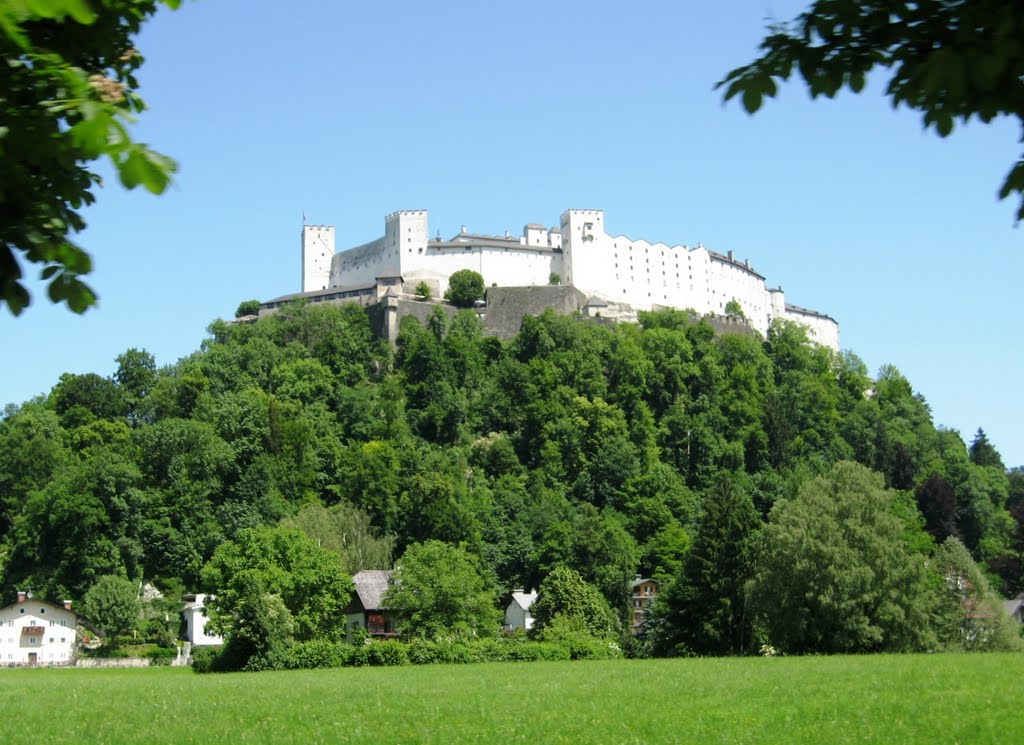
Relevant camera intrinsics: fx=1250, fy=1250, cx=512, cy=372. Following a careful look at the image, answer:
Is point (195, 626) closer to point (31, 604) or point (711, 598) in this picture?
point (31, 604)

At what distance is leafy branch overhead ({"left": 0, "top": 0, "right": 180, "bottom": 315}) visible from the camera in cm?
421

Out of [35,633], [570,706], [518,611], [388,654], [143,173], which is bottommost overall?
[570,706]

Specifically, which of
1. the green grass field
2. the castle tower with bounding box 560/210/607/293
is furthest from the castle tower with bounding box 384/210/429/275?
the green grass field

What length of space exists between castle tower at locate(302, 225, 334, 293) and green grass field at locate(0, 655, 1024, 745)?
313 ft

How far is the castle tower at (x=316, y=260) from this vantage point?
131 m

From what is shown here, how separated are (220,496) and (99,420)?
21.7 metres

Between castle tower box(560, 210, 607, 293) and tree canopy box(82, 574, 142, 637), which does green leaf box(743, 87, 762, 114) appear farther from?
castle tower box(560, 210, 607, 293)

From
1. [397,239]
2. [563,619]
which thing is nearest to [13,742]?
[563,619]

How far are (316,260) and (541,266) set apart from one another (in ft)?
82.3

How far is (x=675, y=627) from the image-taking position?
53312 mm

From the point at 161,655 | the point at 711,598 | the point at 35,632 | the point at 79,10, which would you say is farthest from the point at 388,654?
the point at 79,10

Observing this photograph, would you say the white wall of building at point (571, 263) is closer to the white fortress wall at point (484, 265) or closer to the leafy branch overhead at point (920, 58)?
the white fortress wall at point (484, 265)

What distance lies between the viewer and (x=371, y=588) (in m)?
60.4

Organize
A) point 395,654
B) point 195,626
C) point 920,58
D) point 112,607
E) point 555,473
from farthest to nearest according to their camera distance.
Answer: point 555,473 → point 195,626 → point 112,607 → point 395,654 → point 920,58
